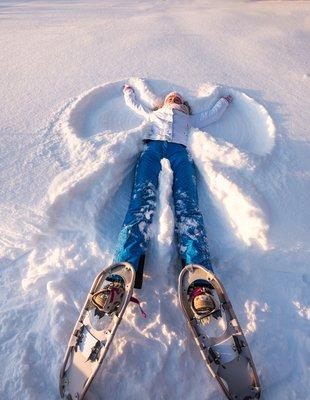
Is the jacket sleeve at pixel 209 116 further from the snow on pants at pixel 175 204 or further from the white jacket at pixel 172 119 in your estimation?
the snow on pants at pixel 175 204

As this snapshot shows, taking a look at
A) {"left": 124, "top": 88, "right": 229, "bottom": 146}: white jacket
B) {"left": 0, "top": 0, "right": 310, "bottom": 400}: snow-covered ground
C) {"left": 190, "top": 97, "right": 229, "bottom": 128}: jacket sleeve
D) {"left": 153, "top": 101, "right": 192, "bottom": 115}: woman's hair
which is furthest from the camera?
{"left": 153, "top": 101, "right": 192, "bottom": 115}: woman's hair

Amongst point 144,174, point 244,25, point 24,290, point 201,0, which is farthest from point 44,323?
point 201,0

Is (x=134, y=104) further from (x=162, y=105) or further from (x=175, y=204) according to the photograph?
(x=175, y=204)

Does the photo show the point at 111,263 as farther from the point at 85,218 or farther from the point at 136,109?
the point at 136,109

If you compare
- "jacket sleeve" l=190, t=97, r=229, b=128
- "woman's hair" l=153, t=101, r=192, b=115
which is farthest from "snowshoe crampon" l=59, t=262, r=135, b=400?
"woman's hair" l=153, t=101, r=192, b=115

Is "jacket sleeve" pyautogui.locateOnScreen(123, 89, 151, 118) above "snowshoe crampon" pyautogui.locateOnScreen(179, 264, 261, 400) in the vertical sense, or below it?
above

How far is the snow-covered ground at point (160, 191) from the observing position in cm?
166

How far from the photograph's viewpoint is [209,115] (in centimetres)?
309

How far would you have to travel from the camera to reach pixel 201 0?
5.02 meters

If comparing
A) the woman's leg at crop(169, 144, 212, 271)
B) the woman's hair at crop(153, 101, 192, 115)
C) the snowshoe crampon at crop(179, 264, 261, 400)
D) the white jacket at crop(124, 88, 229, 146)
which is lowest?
the snowshoe crampon at crop(179, 264, 261, 400)

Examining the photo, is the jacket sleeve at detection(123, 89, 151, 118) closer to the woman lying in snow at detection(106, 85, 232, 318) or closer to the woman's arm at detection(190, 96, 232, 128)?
the woman lying in snow at detection(106, 85, 232, 318)

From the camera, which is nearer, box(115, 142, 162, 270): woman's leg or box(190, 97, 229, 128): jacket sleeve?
box(115, 142, 162, 270): woman's leg

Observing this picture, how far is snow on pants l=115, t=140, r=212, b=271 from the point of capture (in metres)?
1.97

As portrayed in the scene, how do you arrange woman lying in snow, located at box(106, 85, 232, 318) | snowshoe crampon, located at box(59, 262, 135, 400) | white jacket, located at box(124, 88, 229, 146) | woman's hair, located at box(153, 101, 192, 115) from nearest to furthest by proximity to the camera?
1. snowshoe crampon, located at box(59, 262, 135, 400)
2. woman lying in snow, located at box(106, 85, 232, 318)
3. white jacket, located at box(124, 88, 229, 146)
4. woman's hair, located at box(153, 101, 192, 115)
